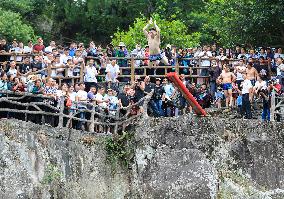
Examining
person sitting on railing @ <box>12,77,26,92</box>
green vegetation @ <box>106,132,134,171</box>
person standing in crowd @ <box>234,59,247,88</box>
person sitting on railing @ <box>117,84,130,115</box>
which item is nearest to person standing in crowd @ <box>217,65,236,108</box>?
person standing in crowd @ <box>234,59,247,88</box>

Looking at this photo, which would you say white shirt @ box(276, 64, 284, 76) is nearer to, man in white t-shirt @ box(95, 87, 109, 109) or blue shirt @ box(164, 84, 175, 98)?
blue shirt @ box(164, 84, 175, 98)

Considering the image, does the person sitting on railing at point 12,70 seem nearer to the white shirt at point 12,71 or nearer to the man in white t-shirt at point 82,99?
the white shirt at point 12,71

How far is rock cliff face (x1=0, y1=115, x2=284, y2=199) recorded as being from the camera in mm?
23625

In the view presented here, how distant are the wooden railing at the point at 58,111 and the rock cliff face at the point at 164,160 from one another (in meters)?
0.36

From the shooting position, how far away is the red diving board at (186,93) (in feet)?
79.1

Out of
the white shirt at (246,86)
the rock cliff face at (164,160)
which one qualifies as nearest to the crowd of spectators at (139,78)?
the white shirt at (246,86)

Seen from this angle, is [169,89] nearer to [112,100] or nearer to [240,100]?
[240,100]

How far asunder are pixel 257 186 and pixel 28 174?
297 inches

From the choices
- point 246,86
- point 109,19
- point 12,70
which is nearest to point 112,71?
point 12,70

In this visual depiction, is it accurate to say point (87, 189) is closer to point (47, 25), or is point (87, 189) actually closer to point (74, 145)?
point (74, 145)

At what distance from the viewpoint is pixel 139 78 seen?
1156 inches

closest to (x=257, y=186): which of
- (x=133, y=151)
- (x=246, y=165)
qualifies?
(x=246, y=165)

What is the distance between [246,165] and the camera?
1060 inches

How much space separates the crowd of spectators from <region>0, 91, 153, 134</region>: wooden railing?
0.18 meters
